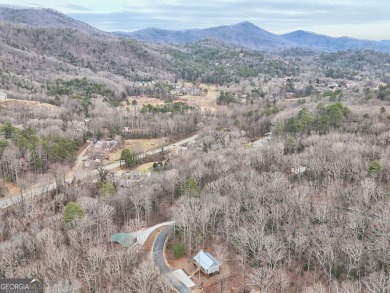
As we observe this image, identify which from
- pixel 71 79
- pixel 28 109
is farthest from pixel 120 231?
pixel 71 79

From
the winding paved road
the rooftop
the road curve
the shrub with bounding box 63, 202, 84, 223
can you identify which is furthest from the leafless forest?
the rooftop

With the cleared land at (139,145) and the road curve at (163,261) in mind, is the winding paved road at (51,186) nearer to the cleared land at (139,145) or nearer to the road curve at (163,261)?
the cleared land at (139,145)

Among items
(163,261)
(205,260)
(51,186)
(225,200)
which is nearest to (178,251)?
(163,261)

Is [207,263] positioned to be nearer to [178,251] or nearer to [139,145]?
[178,251]

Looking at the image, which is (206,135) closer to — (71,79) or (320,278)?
(320,278)

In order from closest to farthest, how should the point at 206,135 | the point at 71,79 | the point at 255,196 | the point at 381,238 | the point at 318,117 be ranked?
1. the point at 381,238
2. the point at 255,196
3. the point at 318,117
4. the point at 206,135
5. the point at 71,79

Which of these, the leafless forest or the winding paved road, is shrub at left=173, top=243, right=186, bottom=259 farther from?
the winding paved road

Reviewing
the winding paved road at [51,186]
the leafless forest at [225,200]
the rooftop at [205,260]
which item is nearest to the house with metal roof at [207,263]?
the rooftop at [205,260]
